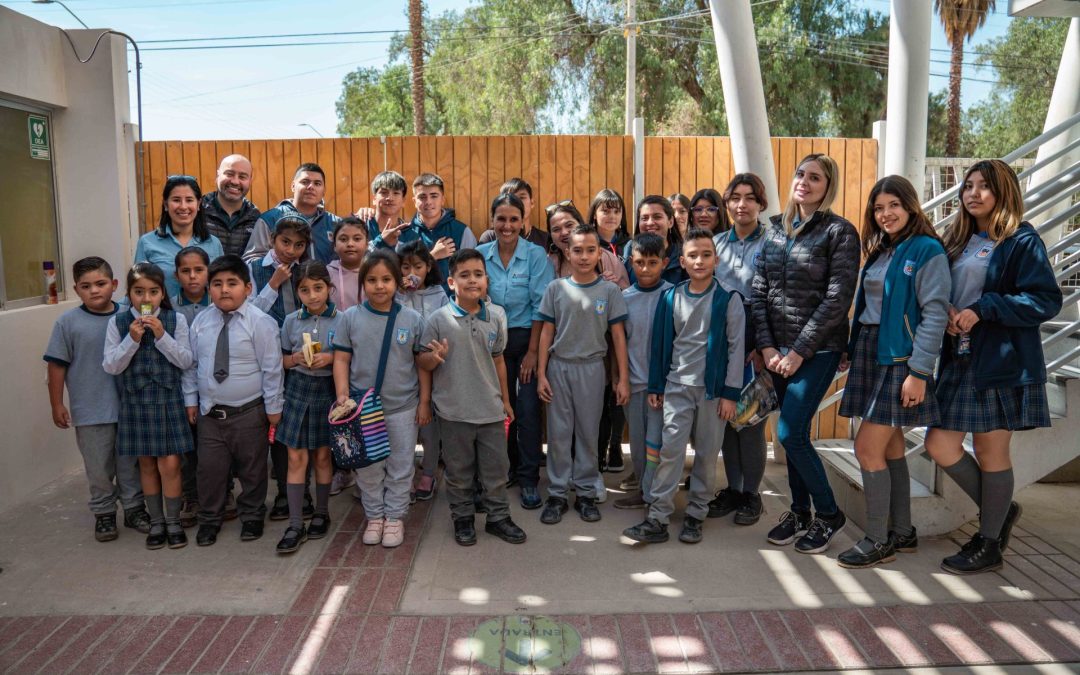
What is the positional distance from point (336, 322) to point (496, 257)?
41.9 inches

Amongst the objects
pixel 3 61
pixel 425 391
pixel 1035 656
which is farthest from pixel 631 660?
pixel 3 61

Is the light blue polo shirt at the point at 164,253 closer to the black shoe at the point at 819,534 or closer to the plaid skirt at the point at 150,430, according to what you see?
the plaid skirt at the point at 150,430

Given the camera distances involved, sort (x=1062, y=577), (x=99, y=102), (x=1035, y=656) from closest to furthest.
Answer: (x=1035, y=656), (x=1062, y=577), (x=99, y=102)

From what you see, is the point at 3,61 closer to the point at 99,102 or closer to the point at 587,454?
the point at 99,102

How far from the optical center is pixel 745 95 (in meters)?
5.12

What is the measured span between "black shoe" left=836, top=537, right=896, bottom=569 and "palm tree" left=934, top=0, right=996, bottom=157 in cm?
1991

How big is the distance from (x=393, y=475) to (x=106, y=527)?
5.04ft

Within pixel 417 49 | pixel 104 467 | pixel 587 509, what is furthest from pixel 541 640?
pixel 417 49

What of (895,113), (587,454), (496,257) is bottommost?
(587,454)

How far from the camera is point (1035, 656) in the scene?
286 cm

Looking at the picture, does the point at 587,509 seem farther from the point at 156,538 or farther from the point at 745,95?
the point at 745,95

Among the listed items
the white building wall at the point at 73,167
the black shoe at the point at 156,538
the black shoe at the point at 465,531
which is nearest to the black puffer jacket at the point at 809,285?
the black shoe at the point at 465,531

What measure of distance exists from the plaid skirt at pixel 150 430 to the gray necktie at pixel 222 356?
309mm

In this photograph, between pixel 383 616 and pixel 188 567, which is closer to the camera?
pixel 383 616
